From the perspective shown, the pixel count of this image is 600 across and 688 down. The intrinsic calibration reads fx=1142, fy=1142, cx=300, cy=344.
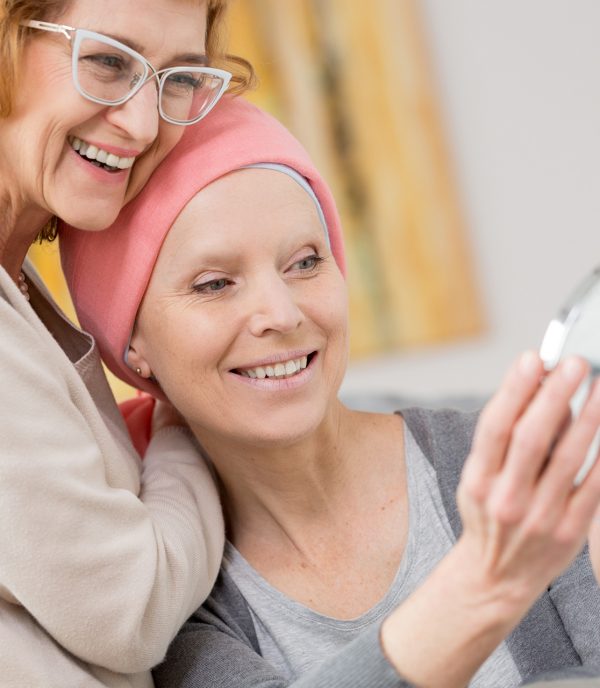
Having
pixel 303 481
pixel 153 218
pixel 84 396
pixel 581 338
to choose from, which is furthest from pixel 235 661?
pixel 581 338

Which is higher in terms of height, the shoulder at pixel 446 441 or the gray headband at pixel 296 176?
the gray headband at pixel 296 176

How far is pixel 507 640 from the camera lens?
5.13 feet

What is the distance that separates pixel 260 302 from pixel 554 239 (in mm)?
3202

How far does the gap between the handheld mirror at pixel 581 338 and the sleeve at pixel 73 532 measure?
2.01 ft

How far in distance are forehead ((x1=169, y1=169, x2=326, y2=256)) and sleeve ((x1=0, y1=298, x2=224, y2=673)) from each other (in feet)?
0.90

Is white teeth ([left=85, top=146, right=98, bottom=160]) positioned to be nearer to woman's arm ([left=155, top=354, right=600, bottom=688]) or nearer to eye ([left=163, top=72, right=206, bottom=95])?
eye ([left=163, top=72, right=206, bottom=95])

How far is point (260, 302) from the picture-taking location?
62.4 inches

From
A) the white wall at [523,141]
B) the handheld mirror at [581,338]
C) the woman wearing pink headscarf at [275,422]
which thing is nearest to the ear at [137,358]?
the woman wearing pink headscarf at [275,422]

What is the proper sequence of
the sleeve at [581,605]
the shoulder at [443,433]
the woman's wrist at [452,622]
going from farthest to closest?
the shoulder at [443,433] → the sleeve at [581,605] → the woman's wrist at [452,622]

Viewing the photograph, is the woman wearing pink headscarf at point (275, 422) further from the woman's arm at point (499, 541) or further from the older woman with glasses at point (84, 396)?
the woman's arm at point (499, 541)

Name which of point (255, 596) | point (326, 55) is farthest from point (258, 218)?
point (326, 55)

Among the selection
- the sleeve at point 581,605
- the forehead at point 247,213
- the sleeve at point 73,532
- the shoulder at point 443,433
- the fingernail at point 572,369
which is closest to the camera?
the fingernail at point 572,369

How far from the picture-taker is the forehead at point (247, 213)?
1.60 metres

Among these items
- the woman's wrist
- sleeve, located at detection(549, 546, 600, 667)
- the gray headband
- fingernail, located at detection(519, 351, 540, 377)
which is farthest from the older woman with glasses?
fingernail, located at detection(519, 351, 540, 377)
